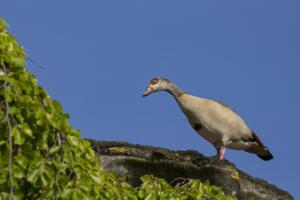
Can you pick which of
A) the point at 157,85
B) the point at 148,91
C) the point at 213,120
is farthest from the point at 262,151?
the point at 148,91

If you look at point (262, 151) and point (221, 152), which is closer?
point (221, 152)

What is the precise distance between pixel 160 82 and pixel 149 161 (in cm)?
396

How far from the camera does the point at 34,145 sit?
293 inches

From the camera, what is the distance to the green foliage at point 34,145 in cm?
714

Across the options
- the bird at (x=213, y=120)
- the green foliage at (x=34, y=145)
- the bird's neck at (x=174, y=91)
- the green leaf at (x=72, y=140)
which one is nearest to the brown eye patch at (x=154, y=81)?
the bird at (x=213, y=120)

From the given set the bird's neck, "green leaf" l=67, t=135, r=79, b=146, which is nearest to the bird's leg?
the bird's neck

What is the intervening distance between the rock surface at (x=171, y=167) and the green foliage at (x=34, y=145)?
400cm

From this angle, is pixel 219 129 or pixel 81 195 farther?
pixel 219 129

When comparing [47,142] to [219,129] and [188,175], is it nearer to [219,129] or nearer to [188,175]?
[188,175]

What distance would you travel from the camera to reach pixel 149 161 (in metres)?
11.9

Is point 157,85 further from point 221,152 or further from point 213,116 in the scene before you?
point 221,152

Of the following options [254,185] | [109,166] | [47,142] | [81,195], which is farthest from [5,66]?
[254,185]

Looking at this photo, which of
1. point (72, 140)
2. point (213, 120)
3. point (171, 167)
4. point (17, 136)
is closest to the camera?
point (17, 136)

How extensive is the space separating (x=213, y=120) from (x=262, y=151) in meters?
1.91
